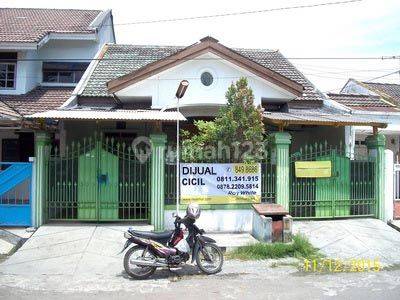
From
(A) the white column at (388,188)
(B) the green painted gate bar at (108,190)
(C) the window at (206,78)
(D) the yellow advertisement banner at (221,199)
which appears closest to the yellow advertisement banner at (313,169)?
(D) the yellow advertisement banner at (221,199)

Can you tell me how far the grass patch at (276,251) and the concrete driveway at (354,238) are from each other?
44cm

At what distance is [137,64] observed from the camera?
15352 mm

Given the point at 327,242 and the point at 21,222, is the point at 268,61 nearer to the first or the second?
the point at 327,242

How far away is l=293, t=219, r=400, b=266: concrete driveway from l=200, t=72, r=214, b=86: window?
4.53m

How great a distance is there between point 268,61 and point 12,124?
28.9 feet

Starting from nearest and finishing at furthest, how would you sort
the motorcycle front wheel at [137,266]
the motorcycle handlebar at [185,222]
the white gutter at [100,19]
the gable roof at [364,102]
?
the motorcycle front wheel at [137,266] → the motorcycle handlebar at [185,222] → the gable roof at [364,102] → the white gutter at [100,19]

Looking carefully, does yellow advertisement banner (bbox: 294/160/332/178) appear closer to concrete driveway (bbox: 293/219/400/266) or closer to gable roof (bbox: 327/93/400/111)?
concrete driveway (bbox: 293/219/400/266)

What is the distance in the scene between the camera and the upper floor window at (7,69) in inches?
596

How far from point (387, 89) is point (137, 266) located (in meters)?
15.8

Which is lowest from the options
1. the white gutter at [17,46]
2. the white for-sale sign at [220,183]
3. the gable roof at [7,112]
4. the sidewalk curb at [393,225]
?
the sidewalk curb at [393,225]

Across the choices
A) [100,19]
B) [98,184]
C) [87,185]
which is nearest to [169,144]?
[98,184]

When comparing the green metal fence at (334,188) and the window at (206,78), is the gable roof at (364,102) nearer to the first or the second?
the green metal fence at (334,188)

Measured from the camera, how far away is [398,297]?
21.0 feet

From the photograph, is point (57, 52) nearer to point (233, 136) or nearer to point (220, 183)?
point (233, 136)
